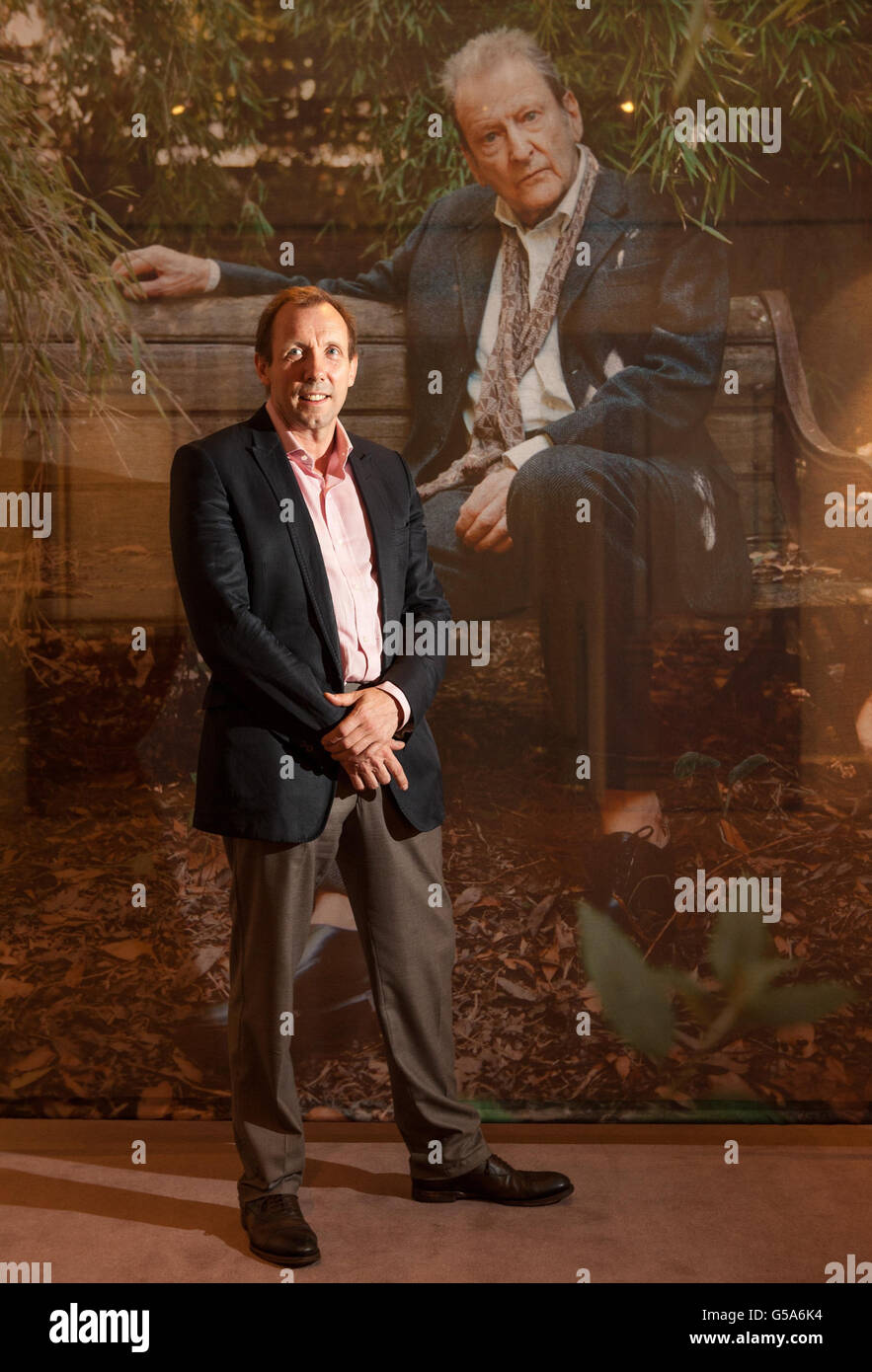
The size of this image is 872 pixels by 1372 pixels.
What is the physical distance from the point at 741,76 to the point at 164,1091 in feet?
9.66

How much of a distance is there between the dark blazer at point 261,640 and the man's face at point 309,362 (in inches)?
3.8

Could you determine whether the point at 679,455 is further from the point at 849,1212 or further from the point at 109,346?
the point at 849,1212

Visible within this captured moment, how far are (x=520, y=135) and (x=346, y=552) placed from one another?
4.21ft

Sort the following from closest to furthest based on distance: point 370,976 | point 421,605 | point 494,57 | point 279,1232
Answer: point 279,1232 → point 370,976 → point 421,605 → point 494,57

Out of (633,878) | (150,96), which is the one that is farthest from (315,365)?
(633,878)

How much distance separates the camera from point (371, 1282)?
2.14 metres

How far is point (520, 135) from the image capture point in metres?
2.87

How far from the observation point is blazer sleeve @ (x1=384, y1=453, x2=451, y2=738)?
2367mm

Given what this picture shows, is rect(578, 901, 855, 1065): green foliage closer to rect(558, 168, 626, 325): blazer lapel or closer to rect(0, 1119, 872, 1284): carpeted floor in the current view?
rect(0, 1119, 872, 1284): carpeted floor

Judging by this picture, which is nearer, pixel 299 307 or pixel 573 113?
pixel 299 307

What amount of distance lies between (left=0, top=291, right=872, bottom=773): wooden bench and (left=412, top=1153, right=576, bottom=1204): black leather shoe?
→ 56.3 inches

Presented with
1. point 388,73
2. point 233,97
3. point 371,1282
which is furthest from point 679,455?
point 371,1282

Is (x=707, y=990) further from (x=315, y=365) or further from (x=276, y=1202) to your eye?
(x=315, y=365)
